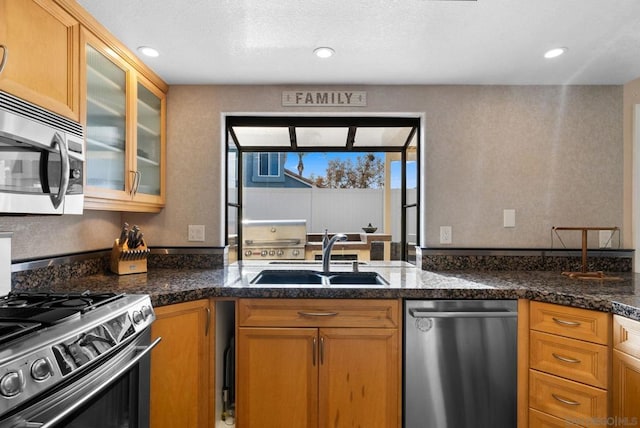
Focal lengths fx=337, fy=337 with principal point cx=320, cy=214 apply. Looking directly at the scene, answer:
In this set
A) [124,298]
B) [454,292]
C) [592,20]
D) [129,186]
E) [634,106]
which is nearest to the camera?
[124,298]

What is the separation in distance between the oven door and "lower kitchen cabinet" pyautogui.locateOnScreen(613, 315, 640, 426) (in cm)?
183

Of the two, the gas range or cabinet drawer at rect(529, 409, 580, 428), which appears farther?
cabinet drawer at rect(529, 409, 580, 428)

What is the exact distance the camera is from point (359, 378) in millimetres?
1588

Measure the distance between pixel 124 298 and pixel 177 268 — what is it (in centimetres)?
92

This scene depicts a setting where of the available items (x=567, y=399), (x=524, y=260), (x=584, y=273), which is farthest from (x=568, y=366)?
(x=524, y=260)

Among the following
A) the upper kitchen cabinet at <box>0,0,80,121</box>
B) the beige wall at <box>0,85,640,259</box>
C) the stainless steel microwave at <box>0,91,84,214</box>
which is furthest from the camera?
the beige wall at <box>0,85,640,259</box>

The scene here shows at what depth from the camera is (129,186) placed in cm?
182

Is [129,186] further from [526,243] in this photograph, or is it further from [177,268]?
[526,243]

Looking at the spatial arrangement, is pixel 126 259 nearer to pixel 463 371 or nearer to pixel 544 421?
pixel 463 371

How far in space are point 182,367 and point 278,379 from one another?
0.45 metres

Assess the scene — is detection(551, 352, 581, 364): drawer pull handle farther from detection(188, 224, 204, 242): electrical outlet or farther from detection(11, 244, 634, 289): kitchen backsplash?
detection(188, 224, 204, 242): electrical outlet

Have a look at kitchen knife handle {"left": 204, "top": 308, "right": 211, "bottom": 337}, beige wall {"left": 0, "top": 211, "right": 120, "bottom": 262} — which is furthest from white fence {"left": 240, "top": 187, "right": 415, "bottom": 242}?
kitchen knife handle {"left": 204, "top": 308, "right": 211, "bottom": 337}

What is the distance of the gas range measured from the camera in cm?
77

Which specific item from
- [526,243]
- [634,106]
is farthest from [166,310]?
[634,106]
